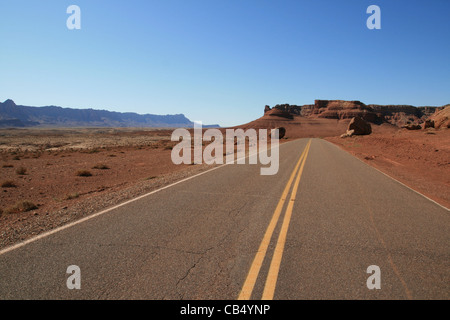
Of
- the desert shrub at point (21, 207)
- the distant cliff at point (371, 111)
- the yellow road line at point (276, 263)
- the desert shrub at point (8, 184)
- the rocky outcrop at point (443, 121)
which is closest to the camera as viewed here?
the yellow road line at point (276, 263)

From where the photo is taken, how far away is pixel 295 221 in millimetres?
5340

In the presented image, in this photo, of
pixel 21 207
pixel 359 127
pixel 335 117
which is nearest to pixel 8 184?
pixel 21 207

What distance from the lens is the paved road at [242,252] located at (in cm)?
306

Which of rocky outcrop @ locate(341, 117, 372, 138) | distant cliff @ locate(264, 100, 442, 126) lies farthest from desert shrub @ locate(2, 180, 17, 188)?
distant cliff @ locate(264, 100, 442, 126)

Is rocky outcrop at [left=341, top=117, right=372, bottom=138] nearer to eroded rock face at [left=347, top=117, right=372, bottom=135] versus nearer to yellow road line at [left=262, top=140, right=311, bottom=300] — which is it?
eroded rock face at [left=347, top=117, right=372, bottom=135]

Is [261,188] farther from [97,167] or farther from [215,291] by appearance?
[97,167]

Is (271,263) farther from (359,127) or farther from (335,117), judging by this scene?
(335,117)

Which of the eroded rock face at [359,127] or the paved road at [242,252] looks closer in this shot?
the paved road at [242,252]

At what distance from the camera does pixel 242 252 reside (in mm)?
3941

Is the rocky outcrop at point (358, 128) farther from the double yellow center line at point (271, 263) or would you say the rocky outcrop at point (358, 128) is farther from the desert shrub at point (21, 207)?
the desert shrub at point (21, 207)

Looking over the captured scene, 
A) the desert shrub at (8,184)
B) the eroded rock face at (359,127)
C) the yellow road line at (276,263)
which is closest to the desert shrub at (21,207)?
the desert shrub at (8,184)

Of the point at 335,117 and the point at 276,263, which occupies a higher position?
the point at 335,117

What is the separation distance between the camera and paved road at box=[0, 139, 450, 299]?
3.06m
